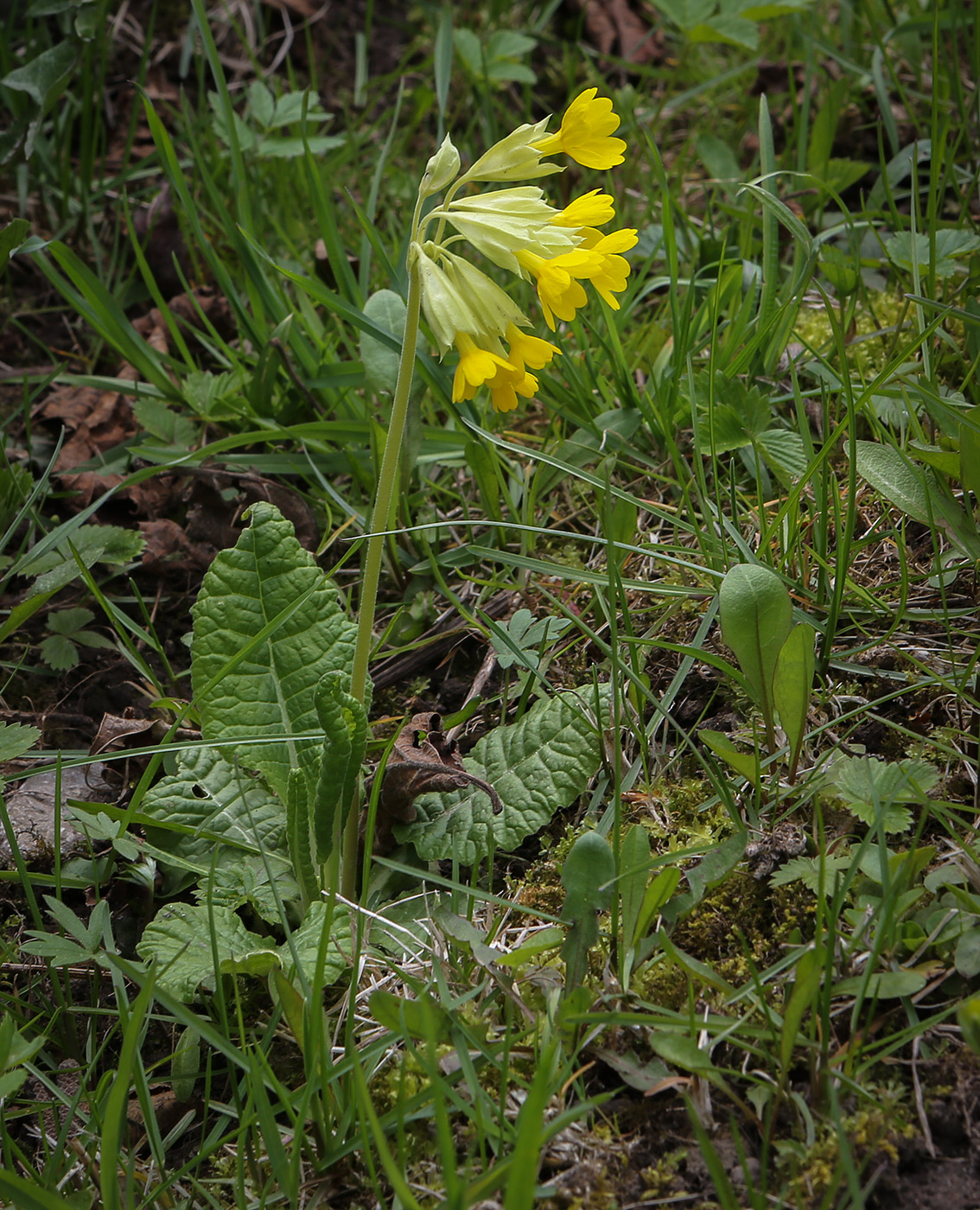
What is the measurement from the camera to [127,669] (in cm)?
→ 238

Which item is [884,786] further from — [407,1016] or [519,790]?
[407,1016]

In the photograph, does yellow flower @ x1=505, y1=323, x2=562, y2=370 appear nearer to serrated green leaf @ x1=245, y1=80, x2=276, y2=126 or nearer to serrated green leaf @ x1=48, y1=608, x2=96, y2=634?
serrated green leaf @ x1=48, y1=608, x2=96, y2=634

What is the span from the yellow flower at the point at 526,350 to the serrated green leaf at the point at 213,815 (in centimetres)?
92

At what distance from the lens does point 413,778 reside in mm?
1875

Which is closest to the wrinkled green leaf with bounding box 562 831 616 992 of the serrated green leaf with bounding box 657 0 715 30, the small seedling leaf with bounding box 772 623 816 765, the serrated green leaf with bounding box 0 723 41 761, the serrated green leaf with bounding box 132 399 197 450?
the small seedling leaf with bounding box 772 623 816 765

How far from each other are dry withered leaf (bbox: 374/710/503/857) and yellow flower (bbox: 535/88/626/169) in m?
1.08

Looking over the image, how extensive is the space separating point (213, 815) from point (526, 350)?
1049 millimetres

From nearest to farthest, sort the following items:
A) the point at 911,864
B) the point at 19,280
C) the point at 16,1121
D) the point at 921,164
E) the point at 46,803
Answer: the point at 911,864 < the point at 16,1121 < the point at 46,803 < the point at 921,164 < the point at 19,280

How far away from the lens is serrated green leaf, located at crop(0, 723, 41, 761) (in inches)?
75.3

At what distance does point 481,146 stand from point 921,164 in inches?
57.4

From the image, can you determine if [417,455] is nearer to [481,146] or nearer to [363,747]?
[363,747]

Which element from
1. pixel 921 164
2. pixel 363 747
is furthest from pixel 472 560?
pixel 921 164

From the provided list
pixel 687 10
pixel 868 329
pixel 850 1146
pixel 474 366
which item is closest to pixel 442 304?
pixel 474 366

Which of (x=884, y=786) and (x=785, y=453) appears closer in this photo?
(x=884, y=786)
